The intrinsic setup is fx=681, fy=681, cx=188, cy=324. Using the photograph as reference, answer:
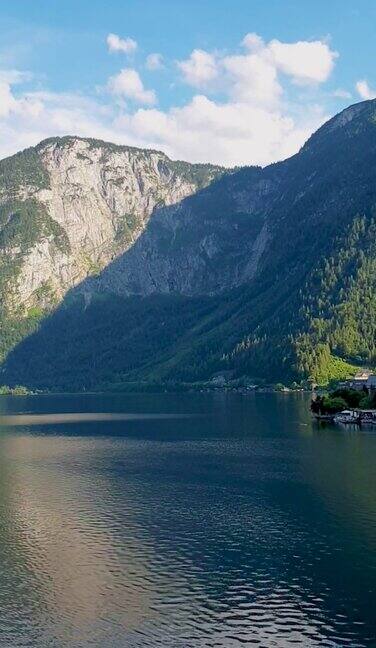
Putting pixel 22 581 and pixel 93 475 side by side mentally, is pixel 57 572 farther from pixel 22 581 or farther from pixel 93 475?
pixel 93 475

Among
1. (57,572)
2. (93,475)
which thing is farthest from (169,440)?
(57,572)

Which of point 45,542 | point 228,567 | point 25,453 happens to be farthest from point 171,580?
point 25,453

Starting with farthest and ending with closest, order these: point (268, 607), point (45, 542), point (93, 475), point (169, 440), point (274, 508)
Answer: point (169, 440)
point (93, 475)
point (274, 508)
point (45, 542)
point (268, 607)

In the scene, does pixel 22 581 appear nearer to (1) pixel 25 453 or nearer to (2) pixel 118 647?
(2) pixel 118 647

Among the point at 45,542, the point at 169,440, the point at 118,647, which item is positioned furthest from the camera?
the point at 169,440

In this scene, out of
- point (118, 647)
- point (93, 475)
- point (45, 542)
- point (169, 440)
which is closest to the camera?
point (118, 647)

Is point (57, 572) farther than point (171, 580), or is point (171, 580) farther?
point (57, 572)
